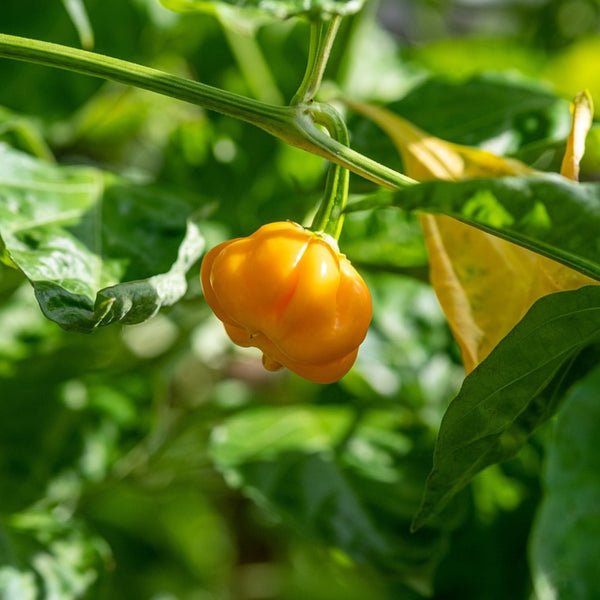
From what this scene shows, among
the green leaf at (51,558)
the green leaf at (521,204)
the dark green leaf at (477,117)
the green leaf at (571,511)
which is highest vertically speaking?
the green leaf at (521,204)

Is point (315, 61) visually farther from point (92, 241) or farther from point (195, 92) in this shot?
point (92, 241)

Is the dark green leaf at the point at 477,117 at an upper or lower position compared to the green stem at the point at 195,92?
lower

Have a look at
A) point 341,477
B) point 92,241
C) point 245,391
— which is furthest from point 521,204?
point 245,391

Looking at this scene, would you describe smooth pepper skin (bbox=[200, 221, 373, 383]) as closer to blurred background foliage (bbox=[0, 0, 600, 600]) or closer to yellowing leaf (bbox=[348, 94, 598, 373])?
yellowing leaf (bbox=[348, 94, 598, 373])

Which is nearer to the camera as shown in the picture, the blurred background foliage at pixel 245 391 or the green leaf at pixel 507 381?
the green leaf at pixel 507 381

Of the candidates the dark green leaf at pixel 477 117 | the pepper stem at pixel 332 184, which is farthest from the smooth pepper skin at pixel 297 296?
the dark green leaf at pixel 477 117

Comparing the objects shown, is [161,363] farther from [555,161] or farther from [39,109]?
[555,161]

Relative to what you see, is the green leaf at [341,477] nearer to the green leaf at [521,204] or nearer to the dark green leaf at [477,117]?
the dark green leaf at [477,117]

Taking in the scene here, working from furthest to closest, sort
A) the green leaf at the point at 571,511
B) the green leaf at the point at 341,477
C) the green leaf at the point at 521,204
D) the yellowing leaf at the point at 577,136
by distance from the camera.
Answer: the green leaf at the point at 341,477 < the green leaf at the point at 571,511 < the yellowing leaf at the point at 577,136 < the green leaf at the point at 521,204

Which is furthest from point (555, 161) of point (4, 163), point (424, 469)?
point (4, 163)
